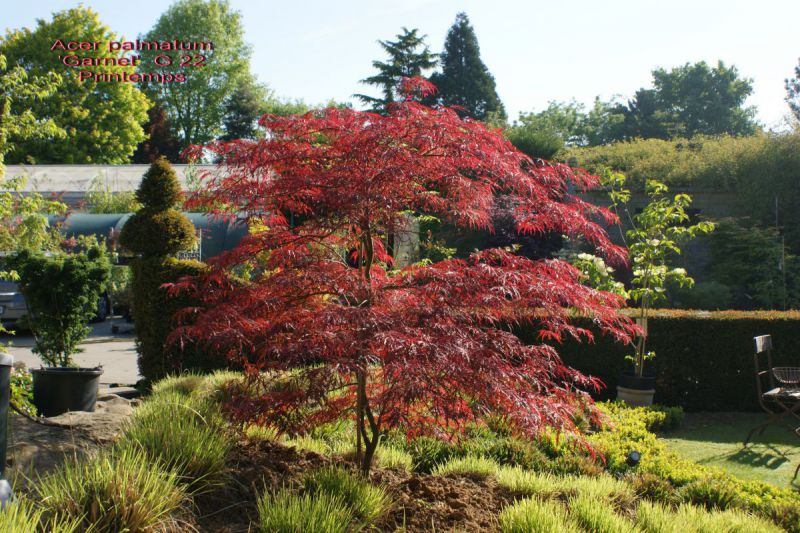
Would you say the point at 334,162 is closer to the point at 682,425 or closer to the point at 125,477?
the point at 125,477

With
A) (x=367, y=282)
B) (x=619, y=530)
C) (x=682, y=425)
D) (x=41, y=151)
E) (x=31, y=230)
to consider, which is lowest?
(x=682, y=425)

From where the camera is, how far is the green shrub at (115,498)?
3148 mm

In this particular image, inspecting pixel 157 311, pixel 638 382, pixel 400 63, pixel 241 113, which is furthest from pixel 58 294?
pixel 241 113

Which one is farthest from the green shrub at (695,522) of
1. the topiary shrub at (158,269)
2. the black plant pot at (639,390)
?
the topiary shrub at (158,269)

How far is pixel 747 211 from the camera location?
17.3m

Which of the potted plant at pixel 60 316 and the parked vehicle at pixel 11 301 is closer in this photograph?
the potted plant at pixel 60 316

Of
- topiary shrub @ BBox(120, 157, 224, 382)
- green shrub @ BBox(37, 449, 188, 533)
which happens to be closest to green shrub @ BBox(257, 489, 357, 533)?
green shrub @ BBox(37, 449, 188, 533)

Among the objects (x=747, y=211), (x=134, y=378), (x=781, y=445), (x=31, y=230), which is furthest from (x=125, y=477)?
(x=747, y=211)

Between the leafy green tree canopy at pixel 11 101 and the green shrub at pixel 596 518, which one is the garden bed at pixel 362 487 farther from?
the leafy green tree canopy at pixel 11 101

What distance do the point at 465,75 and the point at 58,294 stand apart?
33.0m

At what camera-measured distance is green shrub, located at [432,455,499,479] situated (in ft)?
15.9

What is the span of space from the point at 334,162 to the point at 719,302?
1354cm

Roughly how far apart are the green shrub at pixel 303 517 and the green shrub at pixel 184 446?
575 mm

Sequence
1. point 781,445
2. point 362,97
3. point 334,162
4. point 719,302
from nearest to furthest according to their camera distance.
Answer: point 334,162 → point 781,445 → point 719,302 → point 362,97
